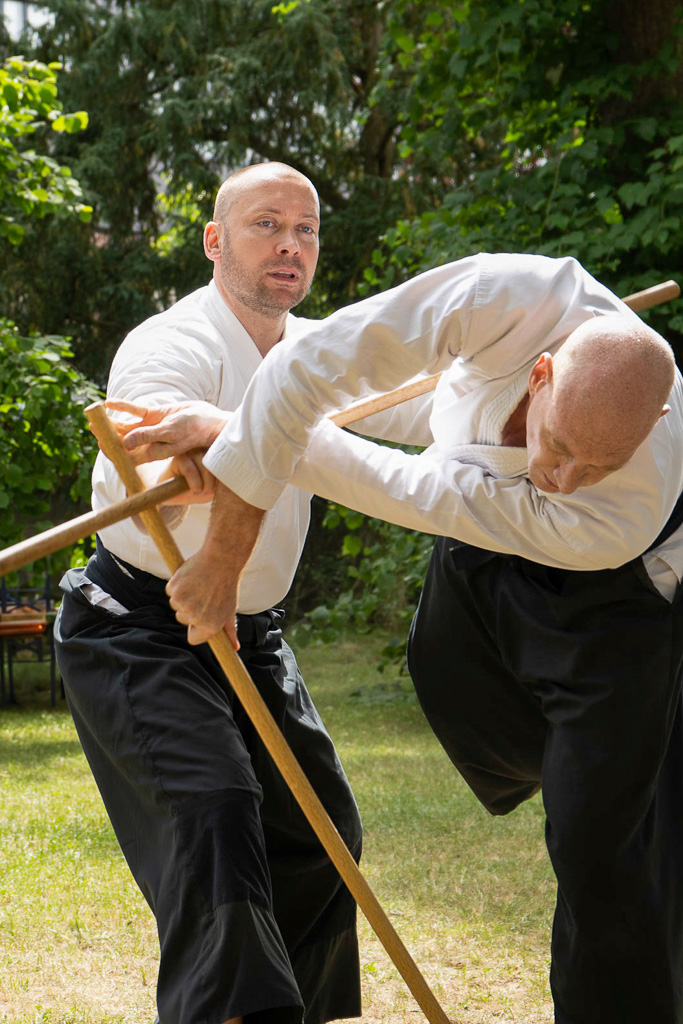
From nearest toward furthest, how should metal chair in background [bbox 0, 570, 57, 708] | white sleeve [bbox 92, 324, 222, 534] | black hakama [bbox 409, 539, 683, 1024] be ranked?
1. black hakama [bbox 409, 539, 683, 1024]
2. white sleeve [bbox 92, 324, 222, 534]
3. metal chair in background [bbox 0, 570, 57, 708]

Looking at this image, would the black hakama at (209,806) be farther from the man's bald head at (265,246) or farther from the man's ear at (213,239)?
the man's ear at (213,239)

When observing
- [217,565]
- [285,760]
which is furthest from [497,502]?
[285,760]

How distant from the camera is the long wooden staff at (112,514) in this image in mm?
1753

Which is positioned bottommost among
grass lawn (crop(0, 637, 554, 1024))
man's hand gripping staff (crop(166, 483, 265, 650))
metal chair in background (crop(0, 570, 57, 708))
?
metal chair in background (crop(0, 570, 57, 708))

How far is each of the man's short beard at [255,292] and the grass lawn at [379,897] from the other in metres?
1.99

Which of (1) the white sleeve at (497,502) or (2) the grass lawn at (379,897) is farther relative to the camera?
(2) the grass lawn at (379,897)

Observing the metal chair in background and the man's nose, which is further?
the metal chair in background

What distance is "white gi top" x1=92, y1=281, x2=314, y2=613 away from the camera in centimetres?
233

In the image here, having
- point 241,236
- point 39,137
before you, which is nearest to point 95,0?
point 39,137

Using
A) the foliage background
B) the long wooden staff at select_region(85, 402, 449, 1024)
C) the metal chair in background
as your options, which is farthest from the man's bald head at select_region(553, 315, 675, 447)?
the foliage background

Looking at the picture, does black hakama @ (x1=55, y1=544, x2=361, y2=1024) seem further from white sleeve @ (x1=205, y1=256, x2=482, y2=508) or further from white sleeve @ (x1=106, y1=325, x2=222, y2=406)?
white sleeve @ (x1=205, y1=256, x2=482, y2=508)

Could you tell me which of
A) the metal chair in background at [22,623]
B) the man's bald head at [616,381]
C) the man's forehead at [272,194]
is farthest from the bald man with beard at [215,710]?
the metal chair in background at [22,623]

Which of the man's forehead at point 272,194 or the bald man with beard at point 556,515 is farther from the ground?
the man's forehead at point 272,194

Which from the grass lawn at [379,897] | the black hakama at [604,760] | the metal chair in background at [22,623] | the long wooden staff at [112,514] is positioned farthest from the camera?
the metal chair in background at [22,623]
